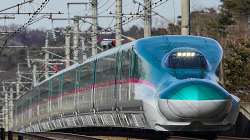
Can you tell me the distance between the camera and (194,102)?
19.8 m

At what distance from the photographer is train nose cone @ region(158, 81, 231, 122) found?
1975 centimetres

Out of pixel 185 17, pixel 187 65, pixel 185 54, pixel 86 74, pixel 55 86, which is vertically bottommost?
pixel 55 86

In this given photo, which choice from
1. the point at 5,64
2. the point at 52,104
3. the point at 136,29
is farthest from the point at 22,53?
the point at 52,104

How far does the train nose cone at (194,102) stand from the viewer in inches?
778

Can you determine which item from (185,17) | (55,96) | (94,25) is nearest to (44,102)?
(55,96)

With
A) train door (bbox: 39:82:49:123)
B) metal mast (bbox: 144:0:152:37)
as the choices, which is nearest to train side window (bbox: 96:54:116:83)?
metal mast (bbox: 144:0:152:37)

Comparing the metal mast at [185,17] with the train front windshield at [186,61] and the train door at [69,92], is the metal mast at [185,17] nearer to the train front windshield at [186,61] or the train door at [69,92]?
the train front windshield at [186,61]

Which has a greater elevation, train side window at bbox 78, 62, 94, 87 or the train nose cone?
train side window at bbox 78, 62, 94, 87

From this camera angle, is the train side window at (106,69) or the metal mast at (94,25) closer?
the train side window at (106,69)

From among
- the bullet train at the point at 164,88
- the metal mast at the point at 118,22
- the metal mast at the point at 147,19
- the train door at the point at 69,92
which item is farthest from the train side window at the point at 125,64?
the train door at the point at 69,92

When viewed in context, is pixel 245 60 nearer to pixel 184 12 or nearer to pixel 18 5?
pixel 18 5

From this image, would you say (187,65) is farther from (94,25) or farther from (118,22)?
(94,25)

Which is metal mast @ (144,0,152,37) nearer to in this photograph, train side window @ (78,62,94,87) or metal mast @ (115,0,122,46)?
train side window @ (78,62,94,87)

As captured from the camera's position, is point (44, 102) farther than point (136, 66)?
Yes
